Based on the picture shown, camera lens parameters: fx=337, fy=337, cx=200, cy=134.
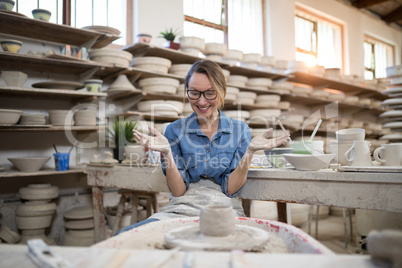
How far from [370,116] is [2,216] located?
7.83m

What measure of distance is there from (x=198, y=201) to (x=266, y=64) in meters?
4.01

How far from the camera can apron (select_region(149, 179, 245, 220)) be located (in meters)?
1.78

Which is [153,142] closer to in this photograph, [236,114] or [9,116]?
[9,116]

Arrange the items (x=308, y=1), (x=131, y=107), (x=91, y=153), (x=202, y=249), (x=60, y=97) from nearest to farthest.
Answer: (x=202, y=249)
(x=60, y=97)
(x=91, y=153)
(x=131, y=107)
(x=308, y=1)

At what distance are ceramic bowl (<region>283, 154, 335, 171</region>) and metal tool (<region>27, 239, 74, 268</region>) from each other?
1314 mm

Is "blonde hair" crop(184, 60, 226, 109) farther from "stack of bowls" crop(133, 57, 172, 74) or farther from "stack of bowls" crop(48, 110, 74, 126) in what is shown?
"stack of bowls" crop(133, 57, 172, 74)

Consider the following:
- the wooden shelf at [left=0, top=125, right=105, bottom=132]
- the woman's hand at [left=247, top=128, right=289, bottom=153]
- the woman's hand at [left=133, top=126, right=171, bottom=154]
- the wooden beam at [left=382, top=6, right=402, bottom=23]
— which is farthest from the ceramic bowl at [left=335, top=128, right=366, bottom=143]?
the wooden beam at [left=382, top=6, right=402, bottom=23]

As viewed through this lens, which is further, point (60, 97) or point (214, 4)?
point (214, 4)

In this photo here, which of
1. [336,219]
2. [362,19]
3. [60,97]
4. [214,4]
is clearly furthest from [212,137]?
[362,19]

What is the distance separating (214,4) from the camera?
5.76m

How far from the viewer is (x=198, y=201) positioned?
1.82 metres

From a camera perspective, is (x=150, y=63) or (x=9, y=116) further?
(x=150, y=63)

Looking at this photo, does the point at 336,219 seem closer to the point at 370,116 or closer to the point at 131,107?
the point at 131,107

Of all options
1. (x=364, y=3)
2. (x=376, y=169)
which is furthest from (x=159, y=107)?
(x=364, y=3)
